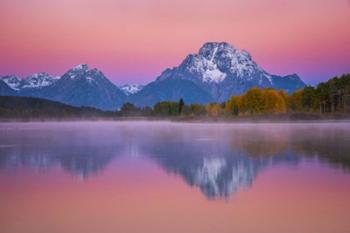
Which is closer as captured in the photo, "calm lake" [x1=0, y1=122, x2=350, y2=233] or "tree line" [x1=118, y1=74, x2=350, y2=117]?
"calm lake" [x1=0, y1=122, x2=350, y2=233]

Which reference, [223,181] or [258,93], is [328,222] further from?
[258,93]

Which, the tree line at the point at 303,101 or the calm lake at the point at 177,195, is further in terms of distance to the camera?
the tree line at the point at 303,101

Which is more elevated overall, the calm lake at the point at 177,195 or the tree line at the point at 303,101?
the tree line at the point at 303,101

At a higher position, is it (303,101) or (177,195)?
(303,101)

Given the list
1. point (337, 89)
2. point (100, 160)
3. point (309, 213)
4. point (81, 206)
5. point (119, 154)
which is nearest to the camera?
point (309, 213)

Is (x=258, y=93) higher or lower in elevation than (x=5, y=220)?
higher

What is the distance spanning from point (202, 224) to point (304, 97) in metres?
109

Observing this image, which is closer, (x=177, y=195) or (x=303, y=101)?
(x=177, y=195)

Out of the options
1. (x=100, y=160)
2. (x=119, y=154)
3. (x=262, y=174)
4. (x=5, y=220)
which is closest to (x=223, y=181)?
(x=262, y=174)

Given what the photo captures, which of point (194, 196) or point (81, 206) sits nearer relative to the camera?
point (81, 206)

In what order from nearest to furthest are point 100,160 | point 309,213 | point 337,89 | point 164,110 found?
point 309,213 → point 100,160 → point 337,89 → point 164,110

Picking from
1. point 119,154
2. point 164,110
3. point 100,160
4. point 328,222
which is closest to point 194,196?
point 328,222

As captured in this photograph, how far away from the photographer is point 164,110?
197 m

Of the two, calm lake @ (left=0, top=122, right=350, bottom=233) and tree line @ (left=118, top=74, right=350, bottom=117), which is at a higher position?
tree line @ (left=118, top=74, right=350, bottom=117)
